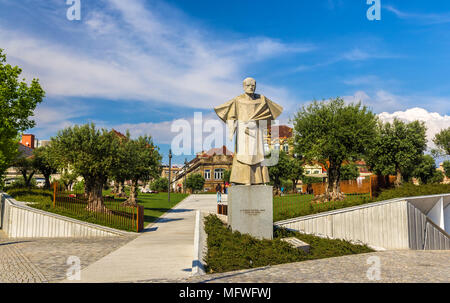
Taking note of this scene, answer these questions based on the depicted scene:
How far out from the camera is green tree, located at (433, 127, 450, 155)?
171ft

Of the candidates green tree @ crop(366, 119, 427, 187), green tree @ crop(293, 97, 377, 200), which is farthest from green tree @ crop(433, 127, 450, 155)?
green tree @ crop(293, 97, 377, 200)

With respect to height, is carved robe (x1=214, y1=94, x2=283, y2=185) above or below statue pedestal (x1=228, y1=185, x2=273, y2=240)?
above

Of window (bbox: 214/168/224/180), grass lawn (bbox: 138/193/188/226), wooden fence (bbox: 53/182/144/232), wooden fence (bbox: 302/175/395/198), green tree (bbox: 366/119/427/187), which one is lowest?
grass lawn (bbox: 138/193/188/226)

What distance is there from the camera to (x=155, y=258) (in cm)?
933

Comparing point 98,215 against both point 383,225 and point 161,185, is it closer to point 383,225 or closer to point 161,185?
point 383,225

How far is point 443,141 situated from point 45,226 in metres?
57.1

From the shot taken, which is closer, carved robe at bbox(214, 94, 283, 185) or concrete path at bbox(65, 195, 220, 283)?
concrete path at bbox(65, 195, 220, 283)

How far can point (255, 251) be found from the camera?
949cm

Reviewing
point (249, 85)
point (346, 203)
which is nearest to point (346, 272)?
point (249, 85)

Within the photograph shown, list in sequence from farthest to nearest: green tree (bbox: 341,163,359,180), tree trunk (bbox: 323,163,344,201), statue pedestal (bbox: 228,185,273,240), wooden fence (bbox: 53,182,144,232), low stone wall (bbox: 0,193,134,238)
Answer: green tree (bbox: 341,163,359,180), tree trunk (bbox: 323,163,344,201), wooden fence (bbox: 53,182,144,232), low stone wall (bbox: 0,193,134,238), statue pedestal (bbox: 228,185,273,240)

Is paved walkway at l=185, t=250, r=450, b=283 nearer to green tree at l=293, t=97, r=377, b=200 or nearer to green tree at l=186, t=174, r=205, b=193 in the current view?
green tree at l=293, t=97, r=377, b=200

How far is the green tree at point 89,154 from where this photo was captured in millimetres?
17391

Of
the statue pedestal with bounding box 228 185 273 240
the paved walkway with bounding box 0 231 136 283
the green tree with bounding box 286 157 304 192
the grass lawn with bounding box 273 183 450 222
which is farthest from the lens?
the green tree with bounding box 286 157 304 192
